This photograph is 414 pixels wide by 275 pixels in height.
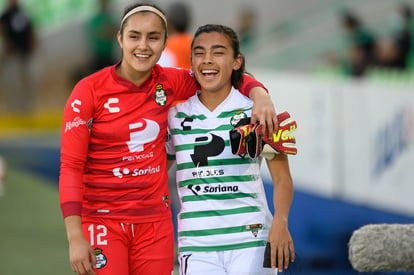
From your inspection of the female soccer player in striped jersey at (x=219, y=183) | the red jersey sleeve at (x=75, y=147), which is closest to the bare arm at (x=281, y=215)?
the female soccer player in striped jersey at (x=219, y=183)

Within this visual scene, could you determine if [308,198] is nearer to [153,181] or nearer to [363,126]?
[363,126]

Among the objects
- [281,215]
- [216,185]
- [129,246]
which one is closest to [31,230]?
[129,246]

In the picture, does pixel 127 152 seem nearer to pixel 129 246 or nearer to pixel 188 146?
pixel 188 146

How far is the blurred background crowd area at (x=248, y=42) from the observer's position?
1169cm

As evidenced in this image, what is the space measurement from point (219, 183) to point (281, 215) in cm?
31

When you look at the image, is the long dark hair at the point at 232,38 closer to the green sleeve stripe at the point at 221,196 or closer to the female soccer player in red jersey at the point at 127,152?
the female soccer player in red jersey at the point at 127,152

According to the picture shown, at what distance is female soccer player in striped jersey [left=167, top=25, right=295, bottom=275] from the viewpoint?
3480mm

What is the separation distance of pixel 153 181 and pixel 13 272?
354cm

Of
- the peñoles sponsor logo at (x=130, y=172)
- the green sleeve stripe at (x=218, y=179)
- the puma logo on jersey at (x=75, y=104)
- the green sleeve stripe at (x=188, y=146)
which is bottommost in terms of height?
the green sleeve stripe at (x=218, y=179)

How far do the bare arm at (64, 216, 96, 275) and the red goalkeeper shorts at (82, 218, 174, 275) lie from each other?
0.14 metres

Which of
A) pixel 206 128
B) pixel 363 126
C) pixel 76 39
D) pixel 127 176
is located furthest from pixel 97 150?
pixel 76 39

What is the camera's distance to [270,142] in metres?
3.47

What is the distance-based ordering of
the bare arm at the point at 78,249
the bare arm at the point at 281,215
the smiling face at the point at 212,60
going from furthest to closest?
the smiling face at the point at 212,60
the bare arm at the point at 281,215
the bare arm at the point at 78,249

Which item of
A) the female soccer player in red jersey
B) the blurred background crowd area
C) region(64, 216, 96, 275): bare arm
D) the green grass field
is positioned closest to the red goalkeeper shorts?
the female soccer player in red jersey
